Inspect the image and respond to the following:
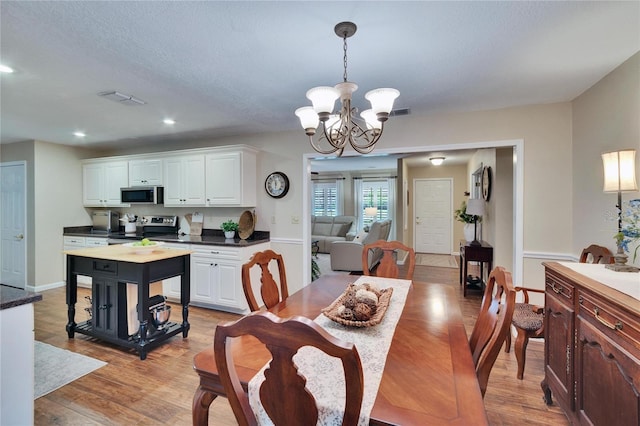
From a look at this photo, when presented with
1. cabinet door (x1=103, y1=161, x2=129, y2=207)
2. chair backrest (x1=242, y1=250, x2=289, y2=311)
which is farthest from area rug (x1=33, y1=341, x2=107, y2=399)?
cabinet door (x1=103, y1=161, x2=129, y2=207)

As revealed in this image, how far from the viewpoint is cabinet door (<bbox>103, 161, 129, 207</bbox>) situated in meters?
4.75

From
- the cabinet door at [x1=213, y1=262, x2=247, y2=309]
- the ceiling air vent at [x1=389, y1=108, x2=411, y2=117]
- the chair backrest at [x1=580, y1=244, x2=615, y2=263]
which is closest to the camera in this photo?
the chair backrest at [x1=580, y1=244, x2=615, y2=263]

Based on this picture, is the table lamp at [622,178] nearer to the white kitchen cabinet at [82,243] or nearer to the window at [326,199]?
the white kitchen cabinet at [82,243]

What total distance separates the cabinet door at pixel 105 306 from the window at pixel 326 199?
6826 mm

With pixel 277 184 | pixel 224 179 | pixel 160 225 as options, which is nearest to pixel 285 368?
pixel 277 184

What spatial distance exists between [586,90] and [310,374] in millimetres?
3226

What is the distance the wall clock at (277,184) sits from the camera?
3969mm

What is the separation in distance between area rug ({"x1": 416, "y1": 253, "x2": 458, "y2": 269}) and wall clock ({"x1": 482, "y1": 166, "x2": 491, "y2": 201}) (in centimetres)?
209

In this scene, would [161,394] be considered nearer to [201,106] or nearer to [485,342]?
[485,342]

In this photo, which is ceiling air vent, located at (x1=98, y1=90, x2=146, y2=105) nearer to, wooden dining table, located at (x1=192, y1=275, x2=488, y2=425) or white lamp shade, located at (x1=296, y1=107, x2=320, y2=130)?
white lamp shade, located at (x1=296, y1=107, x2=320, y2=130)

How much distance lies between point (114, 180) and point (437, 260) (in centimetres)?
673

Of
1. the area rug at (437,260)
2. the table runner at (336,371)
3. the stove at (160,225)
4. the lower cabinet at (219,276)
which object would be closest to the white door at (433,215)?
the area rug at (437,260)

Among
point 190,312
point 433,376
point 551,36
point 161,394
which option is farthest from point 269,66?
point 190,312

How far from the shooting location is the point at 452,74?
2.28 m
